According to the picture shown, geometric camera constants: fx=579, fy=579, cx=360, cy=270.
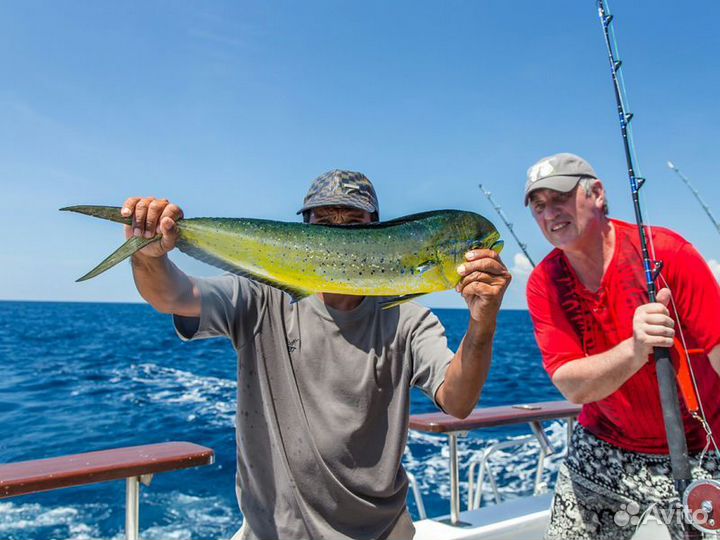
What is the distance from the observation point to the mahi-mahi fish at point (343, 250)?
1604 mm

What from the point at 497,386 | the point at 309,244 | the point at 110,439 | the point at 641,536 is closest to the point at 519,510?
the point at 641,536

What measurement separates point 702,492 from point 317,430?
1.54 m

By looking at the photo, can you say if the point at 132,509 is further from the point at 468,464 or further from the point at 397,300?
the point at 468,464

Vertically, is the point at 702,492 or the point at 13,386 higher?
the point at 702,492

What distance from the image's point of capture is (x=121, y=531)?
20.4 feet

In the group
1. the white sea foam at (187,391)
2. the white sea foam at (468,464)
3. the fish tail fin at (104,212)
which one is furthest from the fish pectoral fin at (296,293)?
Answer: the white sea foam at (187,391)

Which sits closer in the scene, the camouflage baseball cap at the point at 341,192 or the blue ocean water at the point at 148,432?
the camouflage baseball cap at the point at 341,192

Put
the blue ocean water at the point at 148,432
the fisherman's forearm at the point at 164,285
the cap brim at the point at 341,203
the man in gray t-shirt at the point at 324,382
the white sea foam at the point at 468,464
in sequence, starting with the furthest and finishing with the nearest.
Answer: the white sea foam at the point at 468,464, the blue ocean water at the point at 148,432, the cap brim at the point at 341,203, the man in gray t-shirt at the point at 324,382, the fisherman's forearm at the point at 164,285

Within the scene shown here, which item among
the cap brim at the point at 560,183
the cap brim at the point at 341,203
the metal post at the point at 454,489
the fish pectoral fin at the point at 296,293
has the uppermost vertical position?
the cap brim at the point at 560,183

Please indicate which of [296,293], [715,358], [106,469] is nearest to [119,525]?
[106,469]

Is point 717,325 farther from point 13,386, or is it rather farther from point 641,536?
point 13,386

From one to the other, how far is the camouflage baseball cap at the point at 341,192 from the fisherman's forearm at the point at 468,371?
620 mm

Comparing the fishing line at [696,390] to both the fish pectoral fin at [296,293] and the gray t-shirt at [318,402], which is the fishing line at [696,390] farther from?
the fish pectoral fin at [296,293]

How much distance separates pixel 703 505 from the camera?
2.27m
